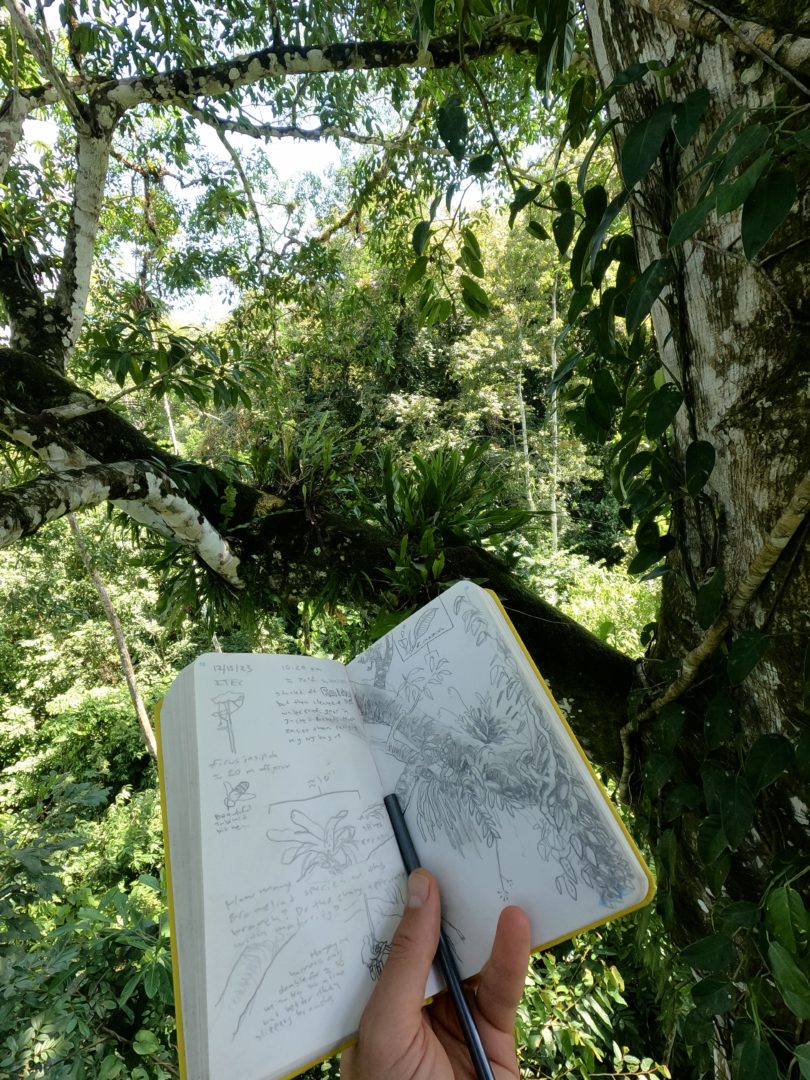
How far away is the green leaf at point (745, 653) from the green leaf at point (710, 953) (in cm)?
33

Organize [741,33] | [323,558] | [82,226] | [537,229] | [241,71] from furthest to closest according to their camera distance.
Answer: [82,226] → [241,71] → [323,558] → [537,229] → [741,33]

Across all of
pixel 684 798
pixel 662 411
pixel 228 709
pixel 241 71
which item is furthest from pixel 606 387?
pixel 241 71

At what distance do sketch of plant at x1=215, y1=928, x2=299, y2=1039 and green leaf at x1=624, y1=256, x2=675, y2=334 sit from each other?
2.65ft

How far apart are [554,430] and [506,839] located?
9.94 meters

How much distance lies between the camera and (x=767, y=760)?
0.63m

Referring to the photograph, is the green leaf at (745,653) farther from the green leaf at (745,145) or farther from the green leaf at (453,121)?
the green leaf at (453,121)

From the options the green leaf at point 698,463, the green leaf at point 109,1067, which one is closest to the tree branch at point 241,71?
the green leaf at point 698,463

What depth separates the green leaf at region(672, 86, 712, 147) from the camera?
0.54m

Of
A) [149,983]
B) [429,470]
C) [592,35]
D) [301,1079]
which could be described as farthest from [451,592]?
[301,1079]

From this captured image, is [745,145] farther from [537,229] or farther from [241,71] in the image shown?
[241,71]

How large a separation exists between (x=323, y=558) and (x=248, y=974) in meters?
1.15

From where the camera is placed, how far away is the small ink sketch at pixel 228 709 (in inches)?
27.3

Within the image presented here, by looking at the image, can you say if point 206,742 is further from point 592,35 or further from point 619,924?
point 619,924

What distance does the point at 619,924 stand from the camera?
7.09 ft
